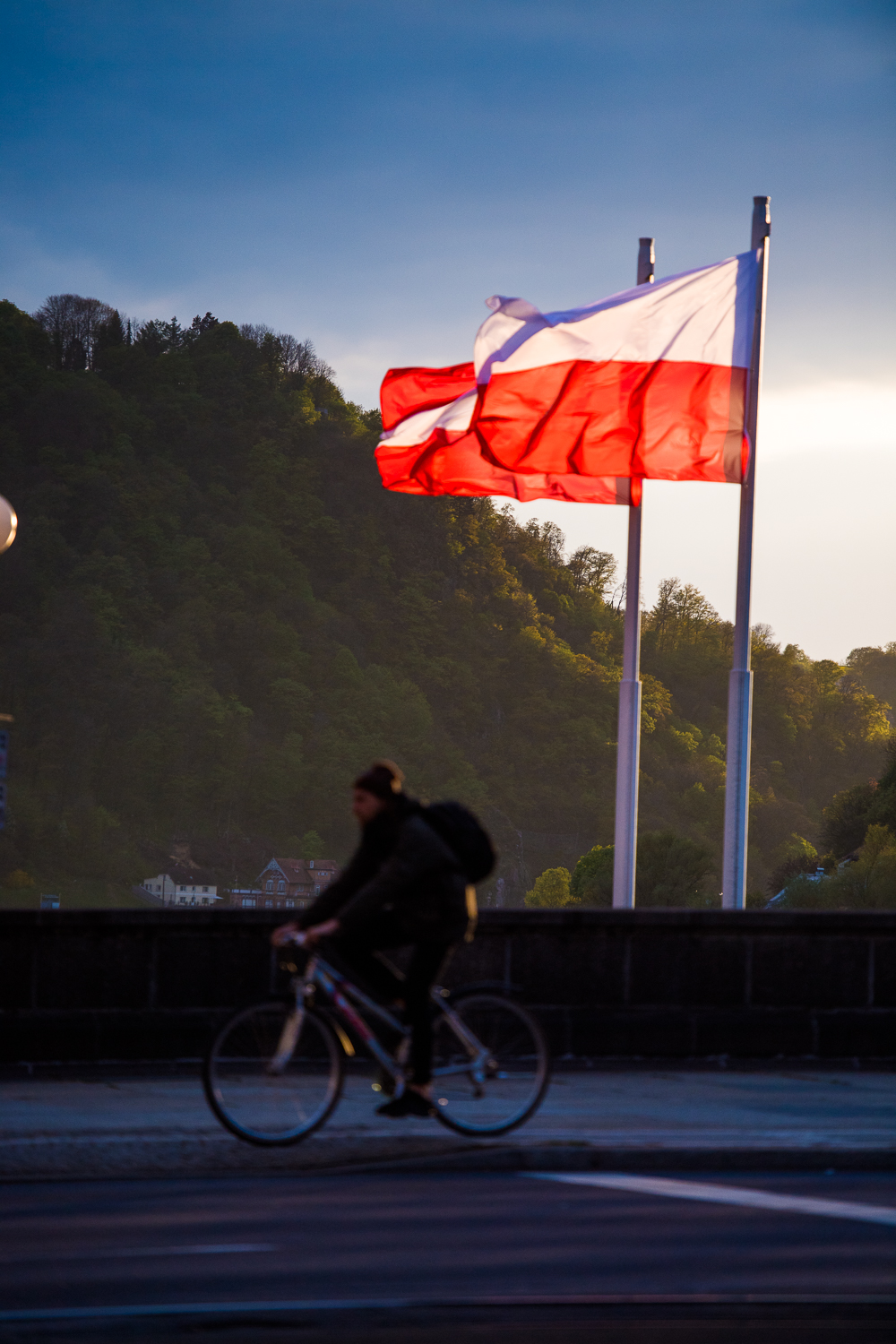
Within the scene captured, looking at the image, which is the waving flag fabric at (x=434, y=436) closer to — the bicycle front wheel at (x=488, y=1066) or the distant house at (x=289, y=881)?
the bicycle front wheel at (x=488, y=1066)

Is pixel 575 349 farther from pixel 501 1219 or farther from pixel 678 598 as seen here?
pixel 678 598

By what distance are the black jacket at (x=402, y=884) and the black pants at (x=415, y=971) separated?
33 mm

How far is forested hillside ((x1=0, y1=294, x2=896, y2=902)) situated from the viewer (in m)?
150

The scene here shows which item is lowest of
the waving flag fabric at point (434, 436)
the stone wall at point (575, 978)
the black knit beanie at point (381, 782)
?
the stone wall at point (575, 978)

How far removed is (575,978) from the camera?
31.6 feet

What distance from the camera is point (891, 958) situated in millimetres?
9938

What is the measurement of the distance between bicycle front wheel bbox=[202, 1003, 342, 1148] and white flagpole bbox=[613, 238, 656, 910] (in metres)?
5.79

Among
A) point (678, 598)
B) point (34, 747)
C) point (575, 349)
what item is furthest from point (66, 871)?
point (575, 349)

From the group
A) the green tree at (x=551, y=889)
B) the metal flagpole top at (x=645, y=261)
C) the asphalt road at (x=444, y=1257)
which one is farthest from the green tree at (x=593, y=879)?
the asphalt road at (x=444, y=1257)

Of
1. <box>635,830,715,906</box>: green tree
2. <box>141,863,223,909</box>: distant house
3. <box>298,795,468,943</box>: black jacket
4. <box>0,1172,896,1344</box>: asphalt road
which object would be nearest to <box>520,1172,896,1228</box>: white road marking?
<box>0,1172,896,1344</box>: asphalt road

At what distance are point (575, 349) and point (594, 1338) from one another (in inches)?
413

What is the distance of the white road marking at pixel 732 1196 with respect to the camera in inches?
225

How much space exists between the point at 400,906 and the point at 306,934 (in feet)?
1.28

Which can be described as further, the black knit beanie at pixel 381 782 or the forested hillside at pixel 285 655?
the forested hillside at pixel 285 655
